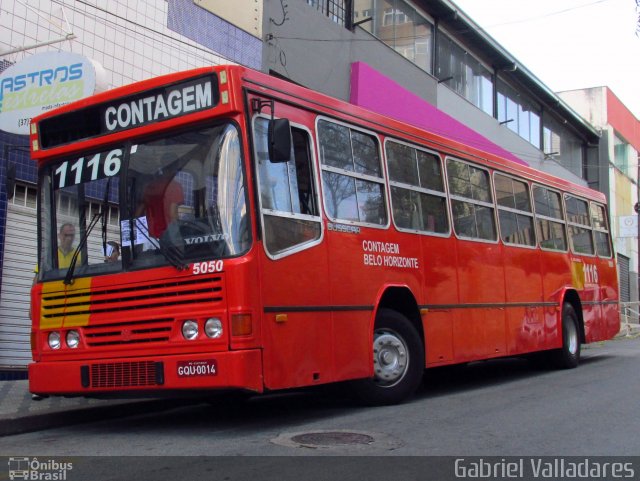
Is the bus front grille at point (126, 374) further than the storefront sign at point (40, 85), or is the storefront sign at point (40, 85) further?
the storefront sign at point (40, 85)

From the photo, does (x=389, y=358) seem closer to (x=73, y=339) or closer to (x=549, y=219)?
(x=73, y=339)

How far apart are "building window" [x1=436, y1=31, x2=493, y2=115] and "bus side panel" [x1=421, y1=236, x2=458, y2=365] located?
13472 millimetres

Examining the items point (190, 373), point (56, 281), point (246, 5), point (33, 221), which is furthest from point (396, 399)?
point (246, 5)

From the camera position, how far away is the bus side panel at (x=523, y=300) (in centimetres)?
A: 980

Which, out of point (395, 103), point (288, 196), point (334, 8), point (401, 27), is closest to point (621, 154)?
point (401, 27)

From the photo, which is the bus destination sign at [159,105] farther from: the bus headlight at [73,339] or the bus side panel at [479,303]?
the bus side panel at [479,303]

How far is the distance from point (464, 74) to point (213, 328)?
64.0 feet

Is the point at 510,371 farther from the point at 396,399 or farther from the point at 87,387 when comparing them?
the point at 87,387

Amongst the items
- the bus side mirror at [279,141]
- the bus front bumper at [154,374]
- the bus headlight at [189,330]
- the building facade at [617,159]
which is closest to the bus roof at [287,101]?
the bus side mirror at [279,141]

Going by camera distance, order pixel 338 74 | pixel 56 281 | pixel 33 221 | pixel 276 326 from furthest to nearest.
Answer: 1. pixel 338 74
2. pixel 33 221
3. pixel 56 281
4. pixel 276 326

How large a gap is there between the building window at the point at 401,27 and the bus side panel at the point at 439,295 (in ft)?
33.8

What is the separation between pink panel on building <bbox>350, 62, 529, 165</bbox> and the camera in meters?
16.5

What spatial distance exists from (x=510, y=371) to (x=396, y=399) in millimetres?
4945

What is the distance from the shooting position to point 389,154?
311 inches
